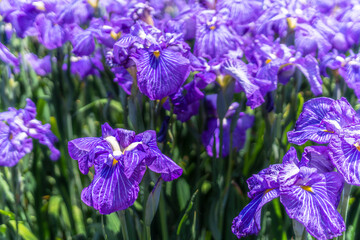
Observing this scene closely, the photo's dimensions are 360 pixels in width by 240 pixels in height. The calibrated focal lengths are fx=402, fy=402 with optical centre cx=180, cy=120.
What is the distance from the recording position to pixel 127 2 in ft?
7.00

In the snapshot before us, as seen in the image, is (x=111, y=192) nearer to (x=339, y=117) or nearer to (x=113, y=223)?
(x=113, y=223)

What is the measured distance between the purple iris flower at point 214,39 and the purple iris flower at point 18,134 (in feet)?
2.41

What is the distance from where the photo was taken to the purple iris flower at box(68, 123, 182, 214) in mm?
1029

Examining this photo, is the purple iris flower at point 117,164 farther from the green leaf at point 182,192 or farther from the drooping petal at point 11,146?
the green leaf at point 182,192

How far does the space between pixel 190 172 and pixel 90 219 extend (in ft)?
1.86

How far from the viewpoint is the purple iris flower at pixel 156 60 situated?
130 cm

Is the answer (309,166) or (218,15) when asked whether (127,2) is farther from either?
(309,166)

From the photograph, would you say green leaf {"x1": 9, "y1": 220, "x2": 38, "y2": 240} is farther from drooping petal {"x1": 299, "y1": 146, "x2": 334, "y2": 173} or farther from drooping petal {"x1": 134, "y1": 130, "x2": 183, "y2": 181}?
drooping petal {"x1": 299, "y1": 146, "x2": 334, "y2": 173}

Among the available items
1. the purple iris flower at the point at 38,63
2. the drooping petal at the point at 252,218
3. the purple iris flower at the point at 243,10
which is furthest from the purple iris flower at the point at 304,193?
the purple iris flower at the point at 38,63

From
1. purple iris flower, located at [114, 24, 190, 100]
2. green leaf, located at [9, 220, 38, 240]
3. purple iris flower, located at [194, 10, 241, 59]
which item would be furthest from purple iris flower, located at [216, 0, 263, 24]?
green leaf, located at [9, 220, 38, 240]

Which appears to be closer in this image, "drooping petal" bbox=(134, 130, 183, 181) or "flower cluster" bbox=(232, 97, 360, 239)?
"flower cluster" bbox=(232, 97, 360, 239)

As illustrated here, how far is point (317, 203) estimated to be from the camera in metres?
0.95

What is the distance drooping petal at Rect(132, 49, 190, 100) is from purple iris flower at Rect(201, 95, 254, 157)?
531mm

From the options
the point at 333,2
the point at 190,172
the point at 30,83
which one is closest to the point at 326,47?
the point at 333,2
